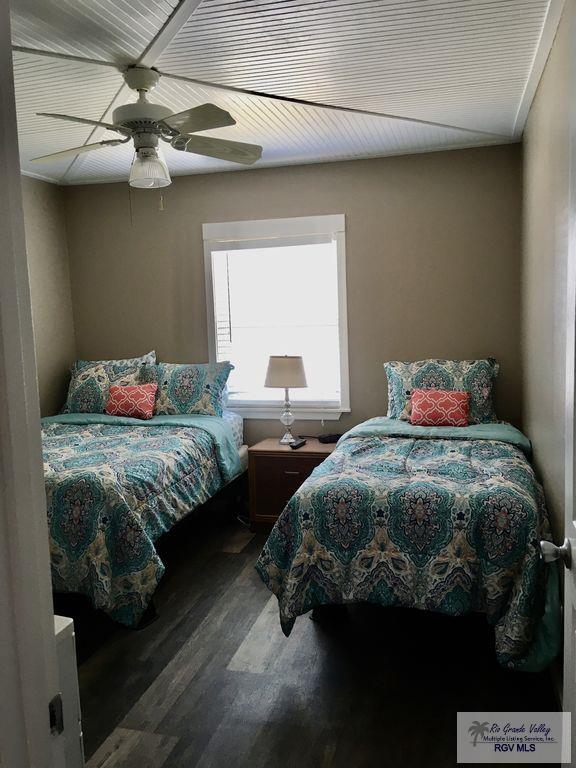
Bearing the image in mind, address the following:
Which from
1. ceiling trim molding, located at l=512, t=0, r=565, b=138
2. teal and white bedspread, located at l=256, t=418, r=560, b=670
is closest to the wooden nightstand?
teal and white bedspread, located at l=256, t=418, r=560, b=670

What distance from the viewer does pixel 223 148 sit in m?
2.96

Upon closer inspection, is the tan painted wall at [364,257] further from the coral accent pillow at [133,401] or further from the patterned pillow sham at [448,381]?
the coral accent pillow at [133,401]

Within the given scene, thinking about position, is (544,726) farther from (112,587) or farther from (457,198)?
(457,198)

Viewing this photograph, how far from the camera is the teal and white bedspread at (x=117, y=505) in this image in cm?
288

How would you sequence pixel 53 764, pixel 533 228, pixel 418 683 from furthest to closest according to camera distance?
pixel 533 228 → pixel 418 683 → pixel 53 764

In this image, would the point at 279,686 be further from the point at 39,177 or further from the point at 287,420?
the point at 39,177

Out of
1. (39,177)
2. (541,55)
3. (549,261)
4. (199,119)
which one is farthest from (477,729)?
(39,177)

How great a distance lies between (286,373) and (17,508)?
3648mm

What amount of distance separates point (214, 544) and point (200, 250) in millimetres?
2273

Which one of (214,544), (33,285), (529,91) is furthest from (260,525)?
(529,91)

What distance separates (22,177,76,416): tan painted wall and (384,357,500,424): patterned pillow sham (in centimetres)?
267

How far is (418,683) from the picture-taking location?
2494mm

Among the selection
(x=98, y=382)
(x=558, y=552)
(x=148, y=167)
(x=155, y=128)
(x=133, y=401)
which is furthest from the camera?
(x=98, y=382)

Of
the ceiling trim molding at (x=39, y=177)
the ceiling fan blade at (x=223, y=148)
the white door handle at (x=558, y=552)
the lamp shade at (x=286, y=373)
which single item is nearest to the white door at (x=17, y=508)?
the white door handle at (x=558, y=552)
